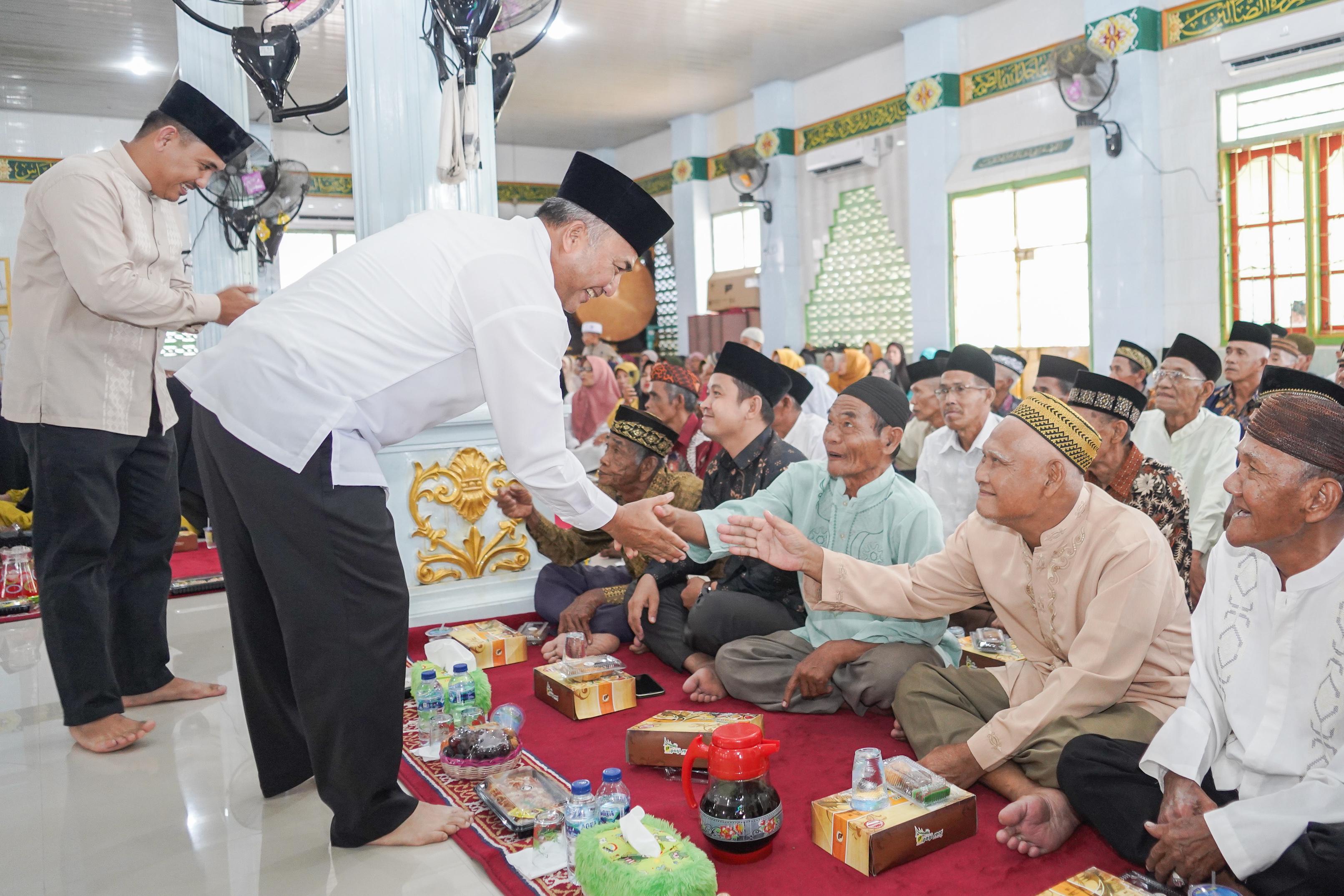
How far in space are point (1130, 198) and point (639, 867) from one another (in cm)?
666

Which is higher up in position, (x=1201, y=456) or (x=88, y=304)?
(x=88, y=304)

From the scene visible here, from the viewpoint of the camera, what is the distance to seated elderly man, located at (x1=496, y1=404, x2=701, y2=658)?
325 centimetres

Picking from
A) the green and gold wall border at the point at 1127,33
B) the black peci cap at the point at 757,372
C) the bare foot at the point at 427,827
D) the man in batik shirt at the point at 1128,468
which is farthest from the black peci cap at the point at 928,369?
the green and gold wall border at the point at 1127,33

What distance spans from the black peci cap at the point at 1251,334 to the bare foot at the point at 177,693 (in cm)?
446

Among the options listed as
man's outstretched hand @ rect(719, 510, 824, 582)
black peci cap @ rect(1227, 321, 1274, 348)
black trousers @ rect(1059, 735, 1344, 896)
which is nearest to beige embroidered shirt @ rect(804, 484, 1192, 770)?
black trousers @ rect(1059, 735, 1344, 896)

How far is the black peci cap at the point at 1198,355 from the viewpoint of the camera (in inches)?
155

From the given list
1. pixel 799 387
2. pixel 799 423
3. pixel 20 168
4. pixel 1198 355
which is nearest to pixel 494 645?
pixel 799 387

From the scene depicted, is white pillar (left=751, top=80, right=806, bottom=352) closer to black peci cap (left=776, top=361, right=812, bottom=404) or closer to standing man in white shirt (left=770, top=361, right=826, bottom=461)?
standing man in white shirt (left=770, top=361, right=826, bottom=461)

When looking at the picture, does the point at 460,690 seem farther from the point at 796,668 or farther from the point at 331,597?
the point at 796,668

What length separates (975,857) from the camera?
1829 millimetres

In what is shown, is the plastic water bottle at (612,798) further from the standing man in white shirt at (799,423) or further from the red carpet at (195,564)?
the red carpet at (195,564)

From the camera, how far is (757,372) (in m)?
3.19

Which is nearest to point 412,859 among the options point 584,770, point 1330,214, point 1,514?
point 584,770

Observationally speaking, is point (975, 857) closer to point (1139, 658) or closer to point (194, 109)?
point (1139, 658)
